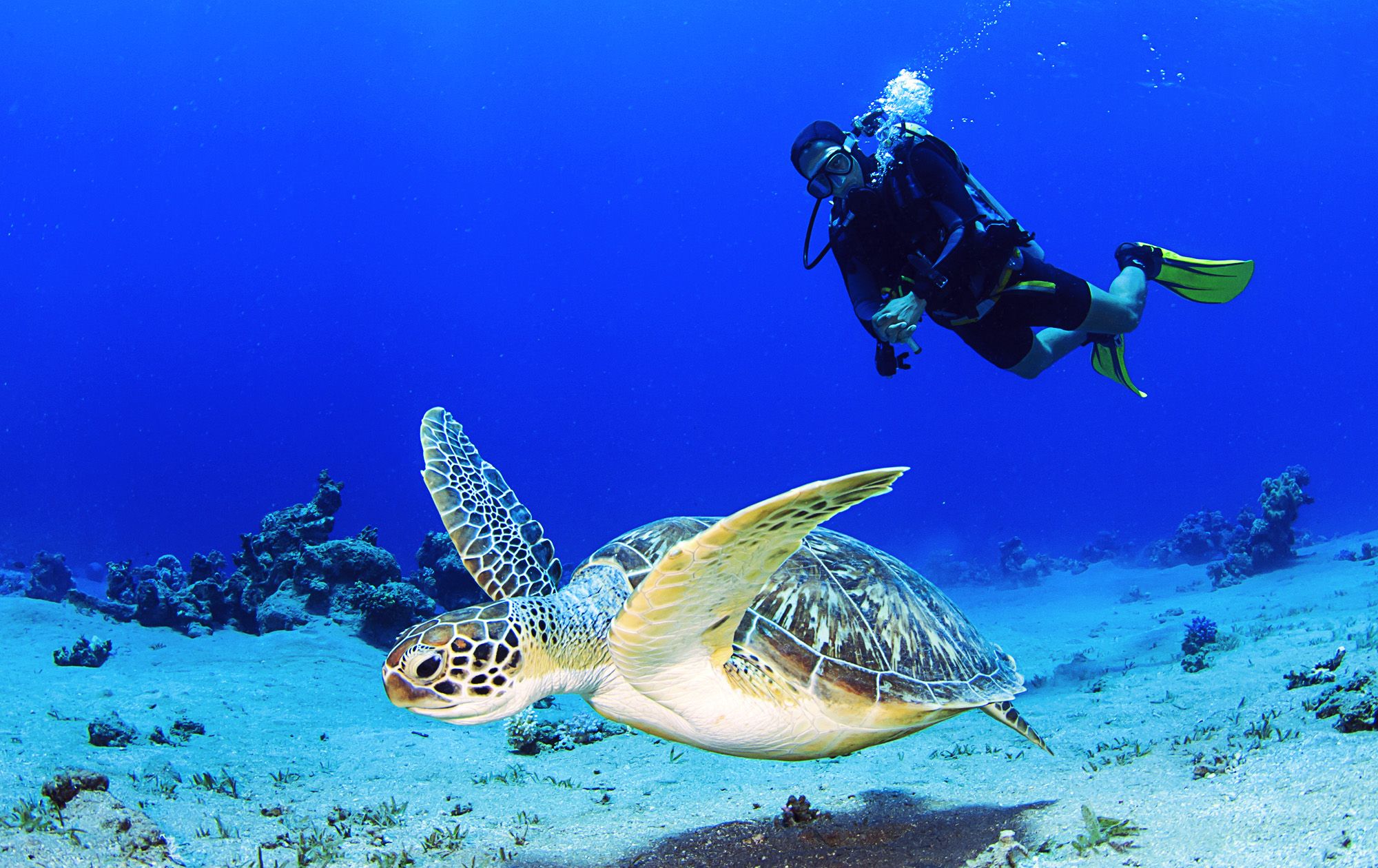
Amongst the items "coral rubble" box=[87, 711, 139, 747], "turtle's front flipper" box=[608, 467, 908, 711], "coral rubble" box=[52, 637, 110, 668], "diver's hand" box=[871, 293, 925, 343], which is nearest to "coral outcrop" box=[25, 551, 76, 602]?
"coral rubble" box=[52, 637, 110, 668]

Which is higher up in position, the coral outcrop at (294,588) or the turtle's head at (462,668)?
the coral outcrop at (294,588)

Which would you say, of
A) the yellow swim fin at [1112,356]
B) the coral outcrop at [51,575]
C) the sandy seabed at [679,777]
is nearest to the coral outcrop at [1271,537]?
the sandy seabed at [679,777]

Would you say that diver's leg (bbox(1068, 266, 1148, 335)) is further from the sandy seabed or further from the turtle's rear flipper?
the turtle's rear flipper

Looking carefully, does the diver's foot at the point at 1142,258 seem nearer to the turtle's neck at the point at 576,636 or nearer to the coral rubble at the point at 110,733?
the turtle's neck at the point at 576,636

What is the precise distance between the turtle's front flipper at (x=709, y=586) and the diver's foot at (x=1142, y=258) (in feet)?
17.2

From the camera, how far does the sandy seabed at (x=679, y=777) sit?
7.32 ft

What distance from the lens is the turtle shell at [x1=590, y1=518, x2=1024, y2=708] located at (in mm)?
2764

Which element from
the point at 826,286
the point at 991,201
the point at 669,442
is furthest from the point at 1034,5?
the point at 669,442

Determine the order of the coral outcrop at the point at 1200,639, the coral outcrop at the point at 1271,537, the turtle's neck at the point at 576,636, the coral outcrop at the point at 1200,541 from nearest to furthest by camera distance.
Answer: the turtle's neck at the point at 576,636, the coral outcrop at the point at 1200,639, the coral outcrop at the point at 1271,537, the coral outcrop at the point at 1200,541

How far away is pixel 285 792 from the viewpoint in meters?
3.56

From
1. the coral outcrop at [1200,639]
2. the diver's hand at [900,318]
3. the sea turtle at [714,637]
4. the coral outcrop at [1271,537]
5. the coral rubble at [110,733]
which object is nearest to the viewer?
the sea turtle at [714,637]

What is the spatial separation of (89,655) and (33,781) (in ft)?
13.0

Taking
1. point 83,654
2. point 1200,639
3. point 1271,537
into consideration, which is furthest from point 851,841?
point 1271,537

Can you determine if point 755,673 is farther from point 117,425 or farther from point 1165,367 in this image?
point 1165,367
